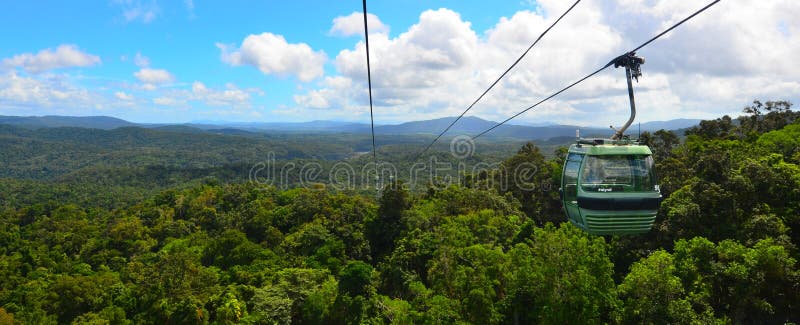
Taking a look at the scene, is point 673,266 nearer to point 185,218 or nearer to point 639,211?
point 639,211

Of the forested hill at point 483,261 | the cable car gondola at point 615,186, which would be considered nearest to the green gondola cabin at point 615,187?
the cable car gondola at point 615,186

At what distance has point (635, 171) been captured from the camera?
30.1 ft

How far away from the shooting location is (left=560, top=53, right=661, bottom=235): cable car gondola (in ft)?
29.0

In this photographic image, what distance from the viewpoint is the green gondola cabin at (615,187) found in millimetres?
8844

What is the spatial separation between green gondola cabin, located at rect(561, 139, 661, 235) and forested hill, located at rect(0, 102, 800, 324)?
12.0 meters

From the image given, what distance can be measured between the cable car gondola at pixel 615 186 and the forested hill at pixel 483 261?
39.5 feet

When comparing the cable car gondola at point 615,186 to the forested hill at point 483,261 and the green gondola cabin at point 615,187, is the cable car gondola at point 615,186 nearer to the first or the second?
the green gondola cabin at point 615,187

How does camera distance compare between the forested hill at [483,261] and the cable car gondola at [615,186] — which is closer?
the cable car gondola at [615,186]

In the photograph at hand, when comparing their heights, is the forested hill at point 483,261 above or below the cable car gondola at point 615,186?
below

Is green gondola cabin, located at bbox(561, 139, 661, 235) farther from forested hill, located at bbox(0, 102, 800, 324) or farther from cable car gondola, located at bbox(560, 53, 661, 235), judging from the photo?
forested hill, located at bbox(0, 102, 800, 324)

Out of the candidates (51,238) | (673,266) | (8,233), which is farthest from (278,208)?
(673,266)

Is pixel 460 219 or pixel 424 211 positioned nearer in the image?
pixel 460 219

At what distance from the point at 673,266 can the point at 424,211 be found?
85.4 ft

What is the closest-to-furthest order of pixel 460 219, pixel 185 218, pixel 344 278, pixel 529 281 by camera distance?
1. pixel 529 281
2. pixel 344 278
3. pixel 460 219
4. pixel 185 218
